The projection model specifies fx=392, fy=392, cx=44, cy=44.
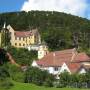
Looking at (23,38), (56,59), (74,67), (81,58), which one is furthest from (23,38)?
(74,67)

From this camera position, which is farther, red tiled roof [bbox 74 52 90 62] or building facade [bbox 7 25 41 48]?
building facade [bbox 7 25 41 48]

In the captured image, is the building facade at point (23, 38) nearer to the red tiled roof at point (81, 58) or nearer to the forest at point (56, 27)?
the forest at point (56, 27)

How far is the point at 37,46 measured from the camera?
94.0 metres

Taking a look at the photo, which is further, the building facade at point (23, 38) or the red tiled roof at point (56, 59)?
the building facade at point (23, 38)

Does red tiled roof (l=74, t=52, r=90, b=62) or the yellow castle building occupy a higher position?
the yellow castle building

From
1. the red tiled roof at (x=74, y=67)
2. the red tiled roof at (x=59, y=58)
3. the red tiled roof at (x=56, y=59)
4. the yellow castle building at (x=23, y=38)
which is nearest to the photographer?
the red tiled roof at (x=74, y=67)

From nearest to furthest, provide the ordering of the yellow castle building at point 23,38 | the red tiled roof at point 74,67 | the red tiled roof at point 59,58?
the red tiled roof at point 74,67, the red tiled roof at point 59,58, the yellow castle building at point 23,38

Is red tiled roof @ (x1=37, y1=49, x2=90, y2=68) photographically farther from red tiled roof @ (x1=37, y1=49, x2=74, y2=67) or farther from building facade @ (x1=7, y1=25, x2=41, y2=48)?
building facade @ (x1=7, y1=25, x2=41, y2=48)

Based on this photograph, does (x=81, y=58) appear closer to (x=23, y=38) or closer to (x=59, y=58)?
(x=59, y=58)

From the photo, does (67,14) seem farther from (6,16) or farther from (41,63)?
(41,63)

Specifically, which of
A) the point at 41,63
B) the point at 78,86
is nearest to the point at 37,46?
the point at 41,63

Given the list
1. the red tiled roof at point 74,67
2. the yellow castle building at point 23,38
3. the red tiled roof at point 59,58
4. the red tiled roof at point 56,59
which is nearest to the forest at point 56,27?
the yellow castle building at point 23,38

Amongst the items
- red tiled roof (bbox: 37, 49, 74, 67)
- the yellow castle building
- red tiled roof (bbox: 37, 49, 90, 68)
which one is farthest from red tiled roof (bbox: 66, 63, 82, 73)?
the yellow castle building

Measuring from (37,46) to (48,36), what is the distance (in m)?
4.75
